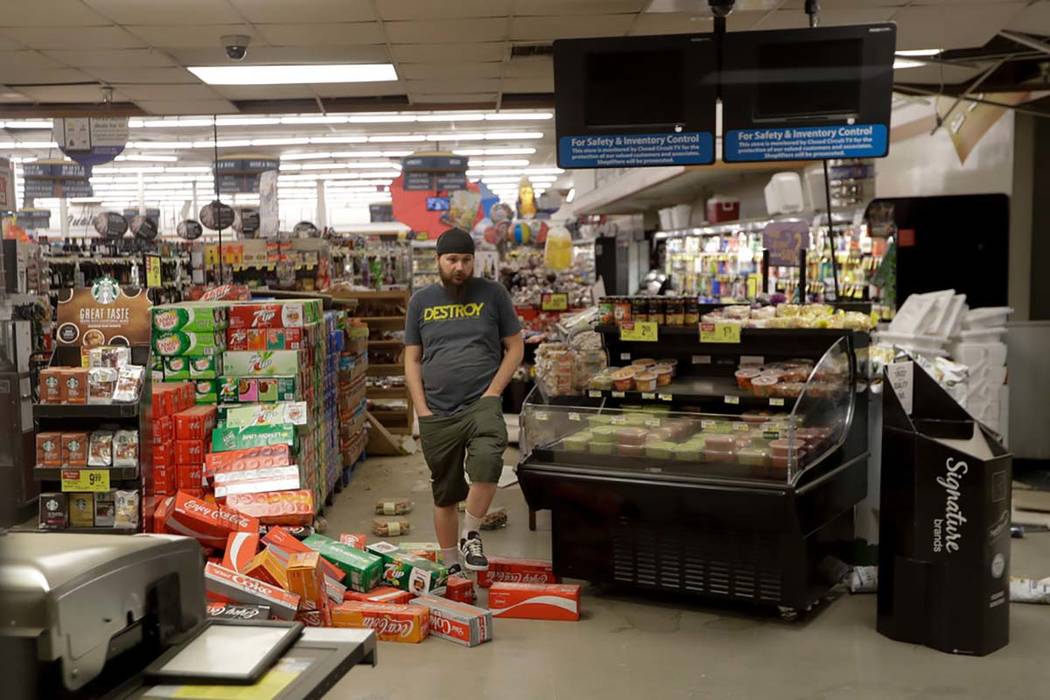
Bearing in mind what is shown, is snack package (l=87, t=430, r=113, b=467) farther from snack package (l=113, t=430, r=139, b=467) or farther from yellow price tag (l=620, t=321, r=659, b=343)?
yellow price tag (l=620, t=321, r=659, b=343)

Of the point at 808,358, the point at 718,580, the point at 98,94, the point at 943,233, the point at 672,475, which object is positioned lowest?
the point at 718,580

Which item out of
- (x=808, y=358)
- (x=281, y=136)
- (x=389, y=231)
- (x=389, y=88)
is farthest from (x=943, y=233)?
(x=389, y=231)

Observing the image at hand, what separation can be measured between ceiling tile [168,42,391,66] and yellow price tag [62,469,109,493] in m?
2.93

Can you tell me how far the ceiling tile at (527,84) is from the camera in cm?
776

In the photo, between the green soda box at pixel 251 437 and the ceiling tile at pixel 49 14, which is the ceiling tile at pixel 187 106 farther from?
the green soda box at pixel 251 437

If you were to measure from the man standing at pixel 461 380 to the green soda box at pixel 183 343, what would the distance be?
1268 mm

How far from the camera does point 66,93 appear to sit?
8016 mm

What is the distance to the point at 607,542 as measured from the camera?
16.4ft

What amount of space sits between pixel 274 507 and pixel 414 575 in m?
0.84

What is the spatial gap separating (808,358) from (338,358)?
3721 millimetres

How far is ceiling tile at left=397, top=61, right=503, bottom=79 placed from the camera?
723 cm

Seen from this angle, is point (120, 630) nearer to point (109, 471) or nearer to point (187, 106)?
point (109, 471)

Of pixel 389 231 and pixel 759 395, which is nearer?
pixel 759 395

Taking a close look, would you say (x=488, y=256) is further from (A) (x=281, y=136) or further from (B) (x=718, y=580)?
(B) (x=718, y=580)
